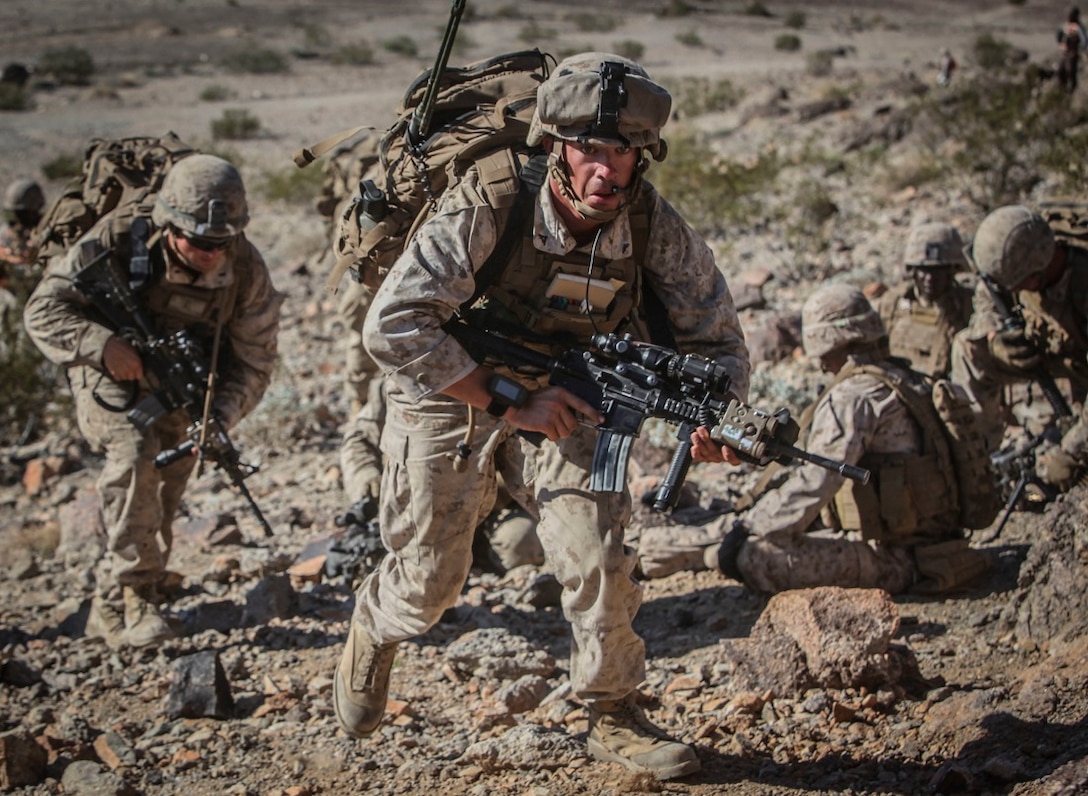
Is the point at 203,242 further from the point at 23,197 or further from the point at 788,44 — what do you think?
the point at 788,44

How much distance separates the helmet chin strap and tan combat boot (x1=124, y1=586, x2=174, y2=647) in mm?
2827

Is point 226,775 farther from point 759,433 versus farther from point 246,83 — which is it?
point 246,83

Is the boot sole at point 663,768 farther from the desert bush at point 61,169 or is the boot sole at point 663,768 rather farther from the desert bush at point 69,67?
the desert bush at point 69,67

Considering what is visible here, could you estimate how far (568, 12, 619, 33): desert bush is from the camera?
1458 inches

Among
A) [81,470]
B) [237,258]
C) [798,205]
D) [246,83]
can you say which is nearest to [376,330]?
[237,258]

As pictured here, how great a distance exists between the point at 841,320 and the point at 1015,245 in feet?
3.06

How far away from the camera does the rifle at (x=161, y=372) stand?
16.4ft

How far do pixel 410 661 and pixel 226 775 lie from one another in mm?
947

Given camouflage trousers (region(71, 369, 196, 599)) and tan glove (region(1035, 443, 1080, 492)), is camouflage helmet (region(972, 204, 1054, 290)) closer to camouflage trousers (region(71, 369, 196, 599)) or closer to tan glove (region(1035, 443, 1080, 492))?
tan glove (region(1035, 443, 1080, 492))

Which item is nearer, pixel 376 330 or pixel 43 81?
pixel 376 330

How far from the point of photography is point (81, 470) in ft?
25.5

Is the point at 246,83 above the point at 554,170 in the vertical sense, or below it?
above

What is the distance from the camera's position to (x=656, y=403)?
3.32m

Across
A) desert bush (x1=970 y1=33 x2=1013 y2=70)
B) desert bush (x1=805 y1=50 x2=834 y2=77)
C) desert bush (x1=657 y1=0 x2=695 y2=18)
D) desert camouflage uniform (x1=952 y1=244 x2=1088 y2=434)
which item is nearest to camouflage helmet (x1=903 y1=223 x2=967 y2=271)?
desert camouflage uniform (x1=952 y1=244 x2=1088 y2=434)
